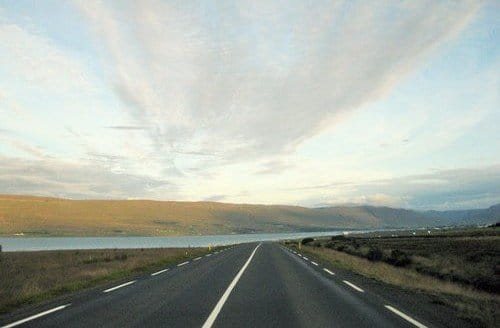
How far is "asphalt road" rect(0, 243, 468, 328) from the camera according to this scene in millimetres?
9531

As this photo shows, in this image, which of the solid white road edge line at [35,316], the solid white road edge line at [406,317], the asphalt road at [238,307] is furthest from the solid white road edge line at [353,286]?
the solid white road edge line at [35,316]

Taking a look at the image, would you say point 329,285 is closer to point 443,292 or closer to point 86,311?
point 443,292

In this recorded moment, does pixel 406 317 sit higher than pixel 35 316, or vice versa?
pixel 35 316

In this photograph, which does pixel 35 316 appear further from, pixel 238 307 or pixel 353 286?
pixel 353 286

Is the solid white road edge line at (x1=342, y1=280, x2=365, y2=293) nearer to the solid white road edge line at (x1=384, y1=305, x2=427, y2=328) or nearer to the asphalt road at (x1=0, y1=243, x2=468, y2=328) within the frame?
the asphalt road at (x1=0, y1=243, x2=468, y2=328)

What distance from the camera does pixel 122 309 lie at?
1140cm

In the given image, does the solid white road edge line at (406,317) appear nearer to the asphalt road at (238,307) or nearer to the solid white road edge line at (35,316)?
the asphalt road at (238,307)

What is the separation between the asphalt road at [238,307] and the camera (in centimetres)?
953

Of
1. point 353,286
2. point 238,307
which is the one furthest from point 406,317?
point 353,286

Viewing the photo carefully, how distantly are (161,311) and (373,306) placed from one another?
4.98m

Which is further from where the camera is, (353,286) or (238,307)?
(353,286)

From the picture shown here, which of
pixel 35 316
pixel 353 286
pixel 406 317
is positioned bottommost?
pixel 406 317

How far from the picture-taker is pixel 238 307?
37.8ft

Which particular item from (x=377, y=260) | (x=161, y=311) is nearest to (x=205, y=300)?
(x=161, y=311)
